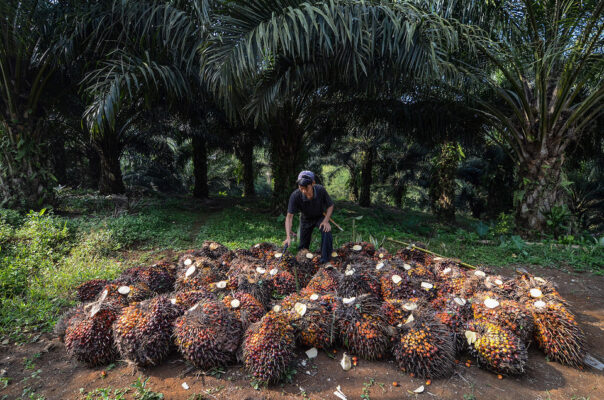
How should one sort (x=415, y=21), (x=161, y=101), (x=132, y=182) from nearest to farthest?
1. (x=415, y=21)
2. (x=161, y=101)
3. (x=132, y=182)

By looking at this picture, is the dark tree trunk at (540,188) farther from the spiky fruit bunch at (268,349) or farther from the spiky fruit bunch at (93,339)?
the spiky fruit bunch at (93,339)

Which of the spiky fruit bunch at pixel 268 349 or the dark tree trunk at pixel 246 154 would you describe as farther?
the dark tree trunk at pixel 246 154

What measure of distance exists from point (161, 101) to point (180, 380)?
7.04 meters

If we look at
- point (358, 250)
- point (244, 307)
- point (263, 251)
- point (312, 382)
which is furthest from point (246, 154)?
point (312, 382)

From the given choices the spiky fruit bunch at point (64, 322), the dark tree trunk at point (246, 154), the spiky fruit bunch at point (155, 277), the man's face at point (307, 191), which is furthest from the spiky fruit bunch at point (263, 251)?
the dark tree trunk at point (246, 154)

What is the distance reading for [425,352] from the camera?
1876mm

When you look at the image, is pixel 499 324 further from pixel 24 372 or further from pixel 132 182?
pixel 132 182

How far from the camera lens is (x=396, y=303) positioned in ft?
7.45


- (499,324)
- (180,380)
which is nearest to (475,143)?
(499,324)

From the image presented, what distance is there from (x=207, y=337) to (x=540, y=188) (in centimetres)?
634

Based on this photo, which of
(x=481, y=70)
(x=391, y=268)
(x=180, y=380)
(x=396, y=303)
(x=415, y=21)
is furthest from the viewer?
(x=481, y=70)

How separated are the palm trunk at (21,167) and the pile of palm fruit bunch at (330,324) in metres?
4.50

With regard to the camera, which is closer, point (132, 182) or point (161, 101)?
point (161, 101)

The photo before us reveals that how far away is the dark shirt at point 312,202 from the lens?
349cm
